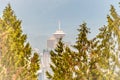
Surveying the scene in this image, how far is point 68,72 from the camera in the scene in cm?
4097

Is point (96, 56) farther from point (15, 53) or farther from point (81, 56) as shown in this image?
point (15, 53)

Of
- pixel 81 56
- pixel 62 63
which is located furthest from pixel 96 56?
pixel 62 63

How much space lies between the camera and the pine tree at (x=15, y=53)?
33844 mm

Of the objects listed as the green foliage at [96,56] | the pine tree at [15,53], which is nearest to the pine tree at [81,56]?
the green foliage at [96,56]

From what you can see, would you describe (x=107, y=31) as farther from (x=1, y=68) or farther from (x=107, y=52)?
(x=1, y=68)

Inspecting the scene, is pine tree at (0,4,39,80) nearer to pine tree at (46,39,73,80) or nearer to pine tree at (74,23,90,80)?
pine tree at (46,39,73,80)

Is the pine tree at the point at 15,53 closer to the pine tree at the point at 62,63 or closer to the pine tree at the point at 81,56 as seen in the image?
the pine tree at the point at 62,63

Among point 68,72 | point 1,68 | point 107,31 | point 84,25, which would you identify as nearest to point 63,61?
point 68,72

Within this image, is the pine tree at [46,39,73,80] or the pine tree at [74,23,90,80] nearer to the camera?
the pine tree at [74,23,90,80]

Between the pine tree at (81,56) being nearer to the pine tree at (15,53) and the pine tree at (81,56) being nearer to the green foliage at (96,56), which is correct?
the green foliage at (96,56)

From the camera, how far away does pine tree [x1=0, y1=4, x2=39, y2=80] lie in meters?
33.8

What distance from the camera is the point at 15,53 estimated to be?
3656 centimetres

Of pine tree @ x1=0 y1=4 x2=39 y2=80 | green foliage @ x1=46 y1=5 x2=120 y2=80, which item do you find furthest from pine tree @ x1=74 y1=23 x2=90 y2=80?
pine tree @ x1=0 y1=4 x2=39 y2=80

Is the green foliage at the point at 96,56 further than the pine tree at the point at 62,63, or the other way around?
the pine tree at the point at 62,63
